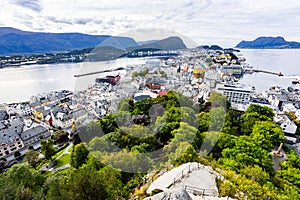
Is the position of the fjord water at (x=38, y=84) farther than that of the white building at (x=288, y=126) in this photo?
Yes

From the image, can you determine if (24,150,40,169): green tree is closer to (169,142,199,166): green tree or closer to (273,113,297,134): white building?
(169,142,199,166): green tree

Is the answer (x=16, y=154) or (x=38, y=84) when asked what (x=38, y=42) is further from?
(x=16, y=154)

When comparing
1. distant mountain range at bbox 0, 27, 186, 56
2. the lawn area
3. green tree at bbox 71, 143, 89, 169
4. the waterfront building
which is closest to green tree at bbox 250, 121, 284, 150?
green tree at bbox 71, 143, 89, 169

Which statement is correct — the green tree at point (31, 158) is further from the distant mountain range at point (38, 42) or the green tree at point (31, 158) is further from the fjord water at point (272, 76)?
the distant mountain range at point (38, 42)

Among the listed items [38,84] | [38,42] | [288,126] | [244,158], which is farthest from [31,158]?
[38,42]

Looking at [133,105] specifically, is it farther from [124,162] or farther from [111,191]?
[111,191]

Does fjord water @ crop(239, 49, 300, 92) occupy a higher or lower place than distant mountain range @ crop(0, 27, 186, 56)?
lower

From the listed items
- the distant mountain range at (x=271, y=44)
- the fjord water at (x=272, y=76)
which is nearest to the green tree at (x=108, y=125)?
the fjord water at (x=272, y=76)
